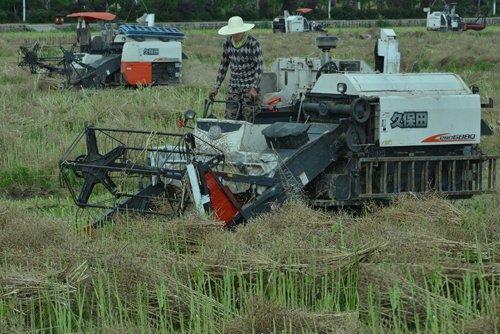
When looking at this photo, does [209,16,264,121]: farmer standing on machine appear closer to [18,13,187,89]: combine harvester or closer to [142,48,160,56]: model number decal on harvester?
[18,13,187,89]: combine harvester

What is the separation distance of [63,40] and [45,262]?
31.8 metres

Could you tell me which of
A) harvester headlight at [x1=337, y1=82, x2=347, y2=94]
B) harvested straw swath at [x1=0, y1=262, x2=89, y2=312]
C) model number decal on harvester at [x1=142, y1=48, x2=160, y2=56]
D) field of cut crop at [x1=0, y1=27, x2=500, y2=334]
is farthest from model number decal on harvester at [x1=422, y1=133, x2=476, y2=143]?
model number decal on harvester at [x1=142, y1=48, x2=160, y2=56]

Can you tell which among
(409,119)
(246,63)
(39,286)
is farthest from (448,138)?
(39,286)

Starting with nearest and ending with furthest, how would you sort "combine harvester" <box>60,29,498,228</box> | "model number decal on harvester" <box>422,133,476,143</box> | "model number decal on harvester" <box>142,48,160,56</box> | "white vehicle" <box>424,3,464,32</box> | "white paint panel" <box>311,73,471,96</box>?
"combine harvester" <box>60,29,498,228</box>, "white paint panel" <box>311,73,471,96</box>, "model number decal on harvester" <box>422,133,476,143</box>, "model number decal on harvester" <box>142,48,160,56</box>, "white vehicle" <box>424,3,464,32</box>

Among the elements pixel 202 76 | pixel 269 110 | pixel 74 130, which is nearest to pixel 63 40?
pixel 202 76

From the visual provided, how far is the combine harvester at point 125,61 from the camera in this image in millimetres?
15742

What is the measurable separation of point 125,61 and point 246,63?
347 inches

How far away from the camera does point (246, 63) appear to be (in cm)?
779

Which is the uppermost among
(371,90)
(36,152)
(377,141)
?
(371,90)

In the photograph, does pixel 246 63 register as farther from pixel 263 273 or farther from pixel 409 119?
pixel 263 273

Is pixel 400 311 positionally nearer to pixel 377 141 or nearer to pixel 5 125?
pixel 377 141

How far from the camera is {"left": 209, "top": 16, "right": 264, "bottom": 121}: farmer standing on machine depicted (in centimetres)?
764

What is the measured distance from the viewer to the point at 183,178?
5.56m

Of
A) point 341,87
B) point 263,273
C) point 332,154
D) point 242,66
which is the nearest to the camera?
point 263,273
